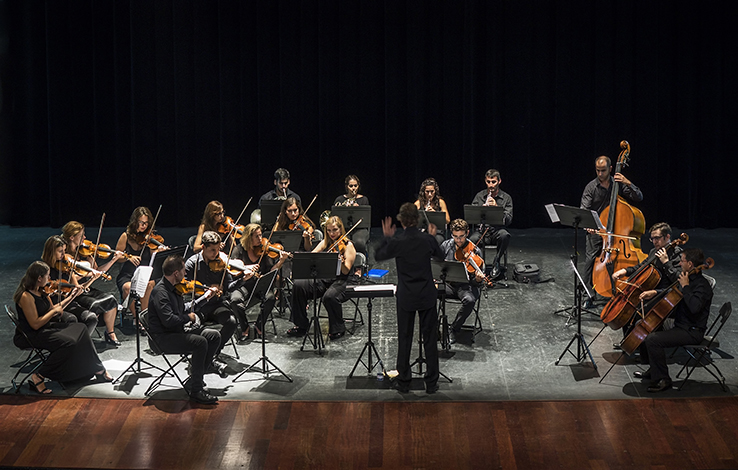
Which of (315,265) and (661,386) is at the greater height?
(315,265)

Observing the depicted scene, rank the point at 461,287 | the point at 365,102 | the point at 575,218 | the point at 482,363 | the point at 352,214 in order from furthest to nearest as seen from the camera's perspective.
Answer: the point at 365,102, the point at 352,214, the point at 575,218, the point at 461,287, the point at 482,363

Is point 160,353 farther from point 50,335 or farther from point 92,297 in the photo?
point 92,297

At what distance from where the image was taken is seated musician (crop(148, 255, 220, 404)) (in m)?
6.26

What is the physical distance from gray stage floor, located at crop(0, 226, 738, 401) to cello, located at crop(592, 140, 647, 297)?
459mm

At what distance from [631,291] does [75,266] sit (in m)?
4.76

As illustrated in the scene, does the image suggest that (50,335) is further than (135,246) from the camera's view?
No

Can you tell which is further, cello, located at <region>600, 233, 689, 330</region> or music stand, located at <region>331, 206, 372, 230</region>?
music stand, located at <region>331, 206, 372, 230</region>

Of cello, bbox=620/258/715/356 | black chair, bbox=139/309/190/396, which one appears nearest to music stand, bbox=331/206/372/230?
black chair, bbox=139/309/190/396

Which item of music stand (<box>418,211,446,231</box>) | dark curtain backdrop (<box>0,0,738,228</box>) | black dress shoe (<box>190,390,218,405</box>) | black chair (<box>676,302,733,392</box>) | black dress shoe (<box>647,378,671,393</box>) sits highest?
dark curtain backdrop (<box>0,0,738,228</box>)

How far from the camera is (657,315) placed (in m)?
6.39

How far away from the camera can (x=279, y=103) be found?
1225 cm

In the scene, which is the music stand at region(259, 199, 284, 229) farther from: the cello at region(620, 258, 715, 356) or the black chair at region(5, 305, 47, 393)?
the cello at region(620, 258, 715, 356)

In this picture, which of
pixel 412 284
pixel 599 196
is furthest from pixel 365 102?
pixel 412 284

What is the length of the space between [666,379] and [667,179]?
6.32 m
